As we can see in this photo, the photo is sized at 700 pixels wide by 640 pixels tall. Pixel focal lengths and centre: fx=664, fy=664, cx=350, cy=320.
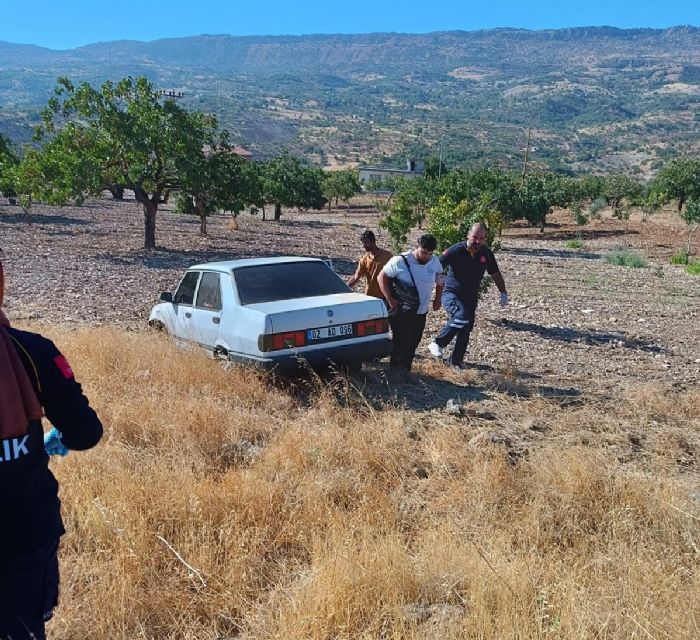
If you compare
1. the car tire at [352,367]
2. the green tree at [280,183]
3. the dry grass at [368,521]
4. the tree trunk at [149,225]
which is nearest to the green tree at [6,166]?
the tree trunk at [149,225]

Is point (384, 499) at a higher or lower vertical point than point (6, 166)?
lower

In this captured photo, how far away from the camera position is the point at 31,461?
7.25ft

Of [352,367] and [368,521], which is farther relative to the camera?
[352,367]

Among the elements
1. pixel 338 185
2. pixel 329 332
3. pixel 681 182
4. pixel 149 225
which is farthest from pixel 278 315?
pixel 338 185

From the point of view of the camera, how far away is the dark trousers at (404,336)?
7.46 metres

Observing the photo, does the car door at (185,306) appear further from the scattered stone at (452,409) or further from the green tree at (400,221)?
the green tree at (400,221)

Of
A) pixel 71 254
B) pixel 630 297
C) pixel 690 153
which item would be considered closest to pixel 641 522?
pixel 630 297

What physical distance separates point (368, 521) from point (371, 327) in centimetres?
321

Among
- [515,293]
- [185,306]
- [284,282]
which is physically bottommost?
[515,293]

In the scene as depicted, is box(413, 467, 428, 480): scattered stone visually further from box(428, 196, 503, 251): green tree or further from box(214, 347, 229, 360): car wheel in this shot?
box(428, 196, 503, 251): green tree

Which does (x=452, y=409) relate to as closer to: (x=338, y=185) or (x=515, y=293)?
(x=515, y=293)

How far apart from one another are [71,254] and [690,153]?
470ft

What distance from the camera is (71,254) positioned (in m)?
18.2

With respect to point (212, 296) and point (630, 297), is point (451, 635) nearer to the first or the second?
point (212, 296)
